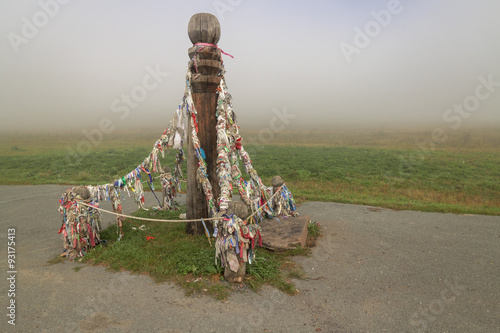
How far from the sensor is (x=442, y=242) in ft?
20.9

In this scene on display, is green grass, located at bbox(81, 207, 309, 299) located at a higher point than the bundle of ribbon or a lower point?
lower

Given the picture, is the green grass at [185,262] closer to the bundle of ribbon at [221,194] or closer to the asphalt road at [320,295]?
the asphalt road at [320,295]

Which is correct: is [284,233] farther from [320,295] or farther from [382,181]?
[382,181]

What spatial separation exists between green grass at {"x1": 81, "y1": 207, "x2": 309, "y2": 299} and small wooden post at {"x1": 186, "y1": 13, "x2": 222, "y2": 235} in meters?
0.76

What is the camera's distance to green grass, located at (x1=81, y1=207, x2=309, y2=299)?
4.47 metres

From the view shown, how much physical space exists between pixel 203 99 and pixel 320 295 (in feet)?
14.2

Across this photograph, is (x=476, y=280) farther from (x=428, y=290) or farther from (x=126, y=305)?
(x=126, y=305)

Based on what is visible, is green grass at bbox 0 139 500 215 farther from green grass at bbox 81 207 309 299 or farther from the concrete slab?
green grass at bbox 81 207 309 299

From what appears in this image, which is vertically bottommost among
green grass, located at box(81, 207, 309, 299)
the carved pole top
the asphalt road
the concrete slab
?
the asphalt road

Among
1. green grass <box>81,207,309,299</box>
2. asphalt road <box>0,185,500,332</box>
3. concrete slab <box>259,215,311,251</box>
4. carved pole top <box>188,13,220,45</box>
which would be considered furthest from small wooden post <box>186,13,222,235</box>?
asphalt road <box>0,185,500,332</box>

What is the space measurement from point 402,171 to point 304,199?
14.1 metres

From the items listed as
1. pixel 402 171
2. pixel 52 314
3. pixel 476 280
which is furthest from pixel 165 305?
pixel 402 171

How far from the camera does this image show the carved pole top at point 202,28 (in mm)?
5777

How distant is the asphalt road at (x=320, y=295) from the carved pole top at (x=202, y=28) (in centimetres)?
465
